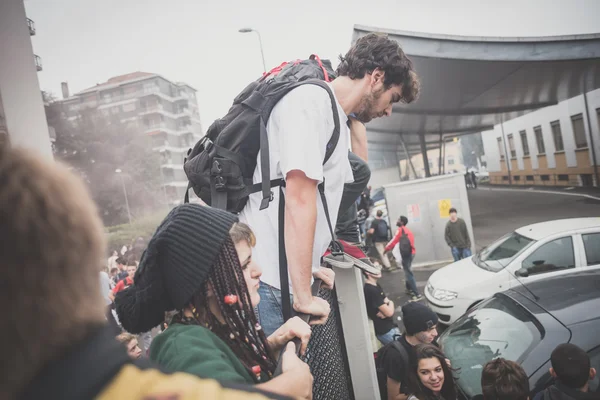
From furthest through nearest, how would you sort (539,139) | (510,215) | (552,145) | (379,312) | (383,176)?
(383,176), (539,139), (552,145), (510,215), (379,312)

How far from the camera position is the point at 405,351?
12.2ft

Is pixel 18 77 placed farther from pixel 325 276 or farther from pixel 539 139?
pixel 539 139

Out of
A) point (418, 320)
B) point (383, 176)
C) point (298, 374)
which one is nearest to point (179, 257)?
point (298, 374)

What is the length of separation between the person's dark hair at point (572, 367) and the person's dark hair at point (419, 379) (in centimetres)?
93

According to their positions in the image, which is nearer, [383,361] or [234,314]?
[234,314]

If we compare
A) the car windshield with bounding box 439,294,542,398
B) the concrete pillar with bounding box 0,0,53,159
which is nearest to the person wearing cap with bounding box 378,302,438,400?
the car windshield with bounding box 439,294,542,398

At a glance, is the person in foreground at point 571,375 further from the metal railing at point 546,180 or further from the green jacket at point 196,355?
the metal railing at point 546,180

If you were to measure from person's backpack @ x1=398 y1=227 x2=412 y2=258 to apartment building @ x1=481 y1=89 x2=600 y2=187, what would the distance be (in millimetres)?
16513

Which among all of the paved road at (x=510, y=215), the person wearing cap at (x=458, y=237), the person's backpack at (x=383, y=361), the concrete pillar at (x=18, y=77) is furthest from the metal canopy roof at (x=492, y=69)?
the concrete pillar at (x=18, y=77)

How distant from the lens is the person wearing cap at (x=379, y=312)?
5570 mm

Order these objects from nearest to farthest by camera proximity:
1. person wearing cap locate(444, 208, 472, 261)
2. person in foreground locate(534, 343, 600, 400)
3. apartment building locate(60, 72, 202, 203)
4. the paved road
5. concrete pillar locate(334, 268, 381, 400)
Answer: concrete pillar locate(334, 268, 381, 400)
person in foreground locate(534, 343, 600, 400)
person wearing cap locate(444, 208, 472, 261)
the paved road
apartment building locate(60, 72, 202, 203)

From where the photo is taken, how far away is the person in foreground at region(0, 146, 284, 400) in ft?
1.71

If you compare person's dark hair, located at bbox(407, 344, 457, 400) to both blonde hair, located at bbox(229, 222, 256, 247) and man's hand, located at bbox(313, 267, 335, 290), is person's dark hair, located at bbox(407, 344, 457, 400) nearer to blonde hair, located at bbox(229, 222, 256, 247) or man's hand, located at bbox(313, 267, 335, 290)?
man's hand, located at bbox(313, 267, 335, 290)

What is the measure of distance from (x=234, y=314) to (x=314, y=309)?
0.48 metres
